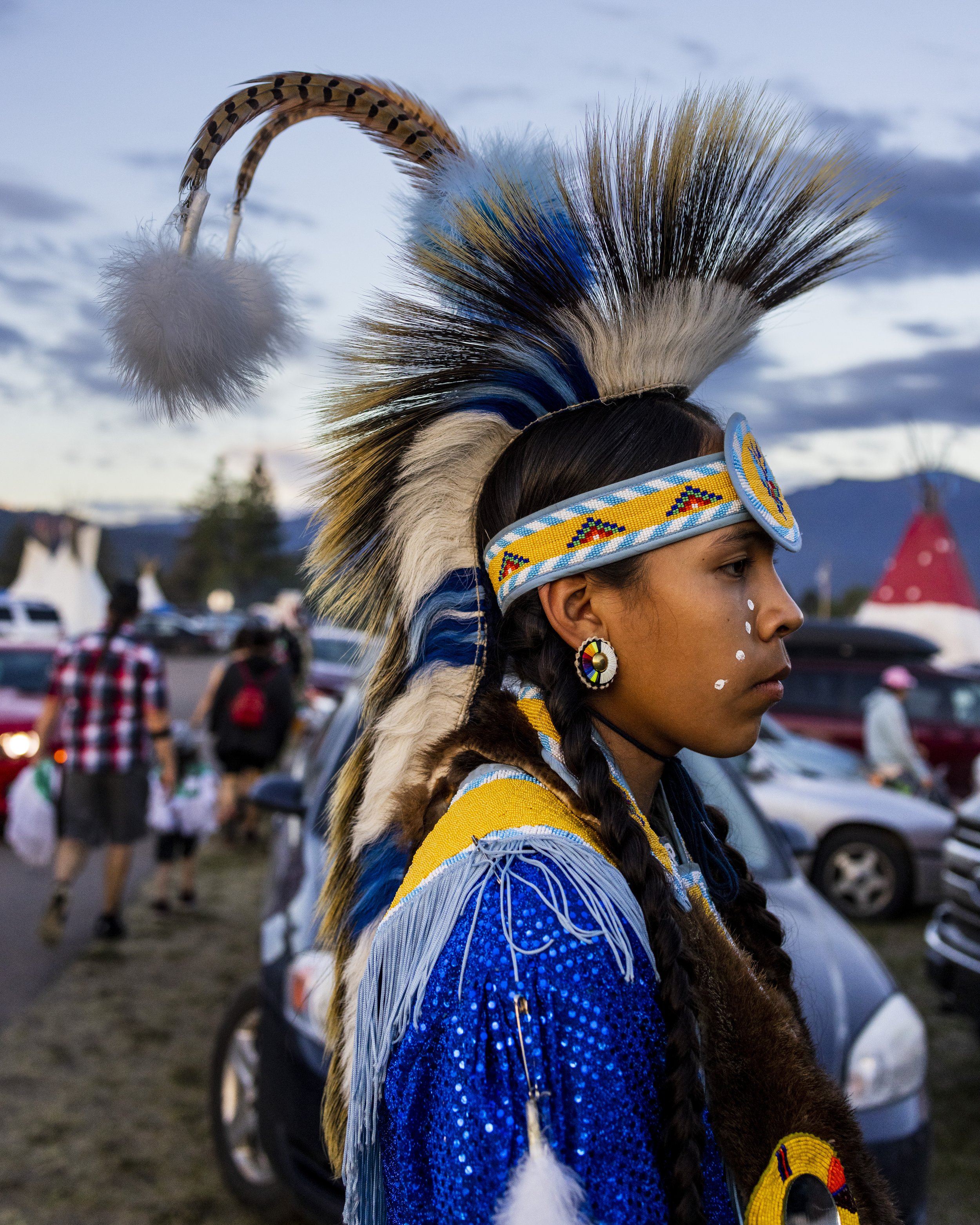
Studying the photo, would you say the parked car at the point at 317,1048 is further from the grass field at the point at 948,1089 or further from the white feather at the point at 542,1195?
the white feather at the point at 542,1195

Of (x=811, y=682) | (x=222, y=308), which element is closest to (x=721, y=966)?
(x=222, y=308)

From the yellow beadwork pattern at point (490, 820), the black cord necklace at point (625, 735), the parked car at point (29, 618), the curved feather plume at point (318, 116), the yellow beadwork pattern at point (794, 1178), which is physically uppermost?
the curved feather plume at point (318, 116)

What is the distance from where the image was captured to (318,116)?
163 cm

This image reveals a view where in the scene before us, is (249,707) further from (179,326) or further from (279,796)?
(179,326)

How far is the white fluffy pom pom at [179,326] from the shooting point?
1437 millimetres

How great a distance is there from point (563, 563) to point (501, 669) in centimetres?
21

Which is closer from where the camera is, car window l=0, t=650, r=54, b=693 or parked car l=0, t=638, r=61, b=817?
parked car l=0, t=638, r=61, b=817

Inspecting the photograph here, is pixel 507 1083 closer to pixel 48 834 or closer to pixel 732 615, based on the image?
pixel 732 615

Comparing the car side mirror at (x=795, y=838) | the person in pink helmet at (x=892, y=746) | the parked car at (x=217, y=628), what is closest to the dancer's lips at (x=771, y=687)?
the car side mirror at (x=795, y=838)

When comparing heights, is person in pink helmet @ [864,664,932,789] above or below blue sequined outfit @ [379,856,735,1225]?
below

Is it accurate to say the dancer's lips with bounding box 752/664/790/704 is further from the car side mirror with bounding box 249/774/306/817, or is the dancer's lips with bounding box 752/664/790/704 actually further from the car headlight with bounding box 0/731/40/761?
the car headlight with bounding box 0/731/40/761

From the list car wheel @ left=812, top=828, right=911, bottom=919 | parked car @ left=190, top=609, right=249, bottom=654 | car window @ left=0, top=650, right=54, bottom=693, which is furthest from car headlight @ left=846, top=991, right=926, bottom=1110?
parked car @ left=190, top=609, right=249, bottom=654

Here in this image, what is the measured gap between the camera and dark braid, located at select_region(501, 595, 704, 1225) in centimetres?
107

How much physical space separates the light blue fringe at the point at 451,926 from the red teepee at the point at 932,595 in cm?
1835
